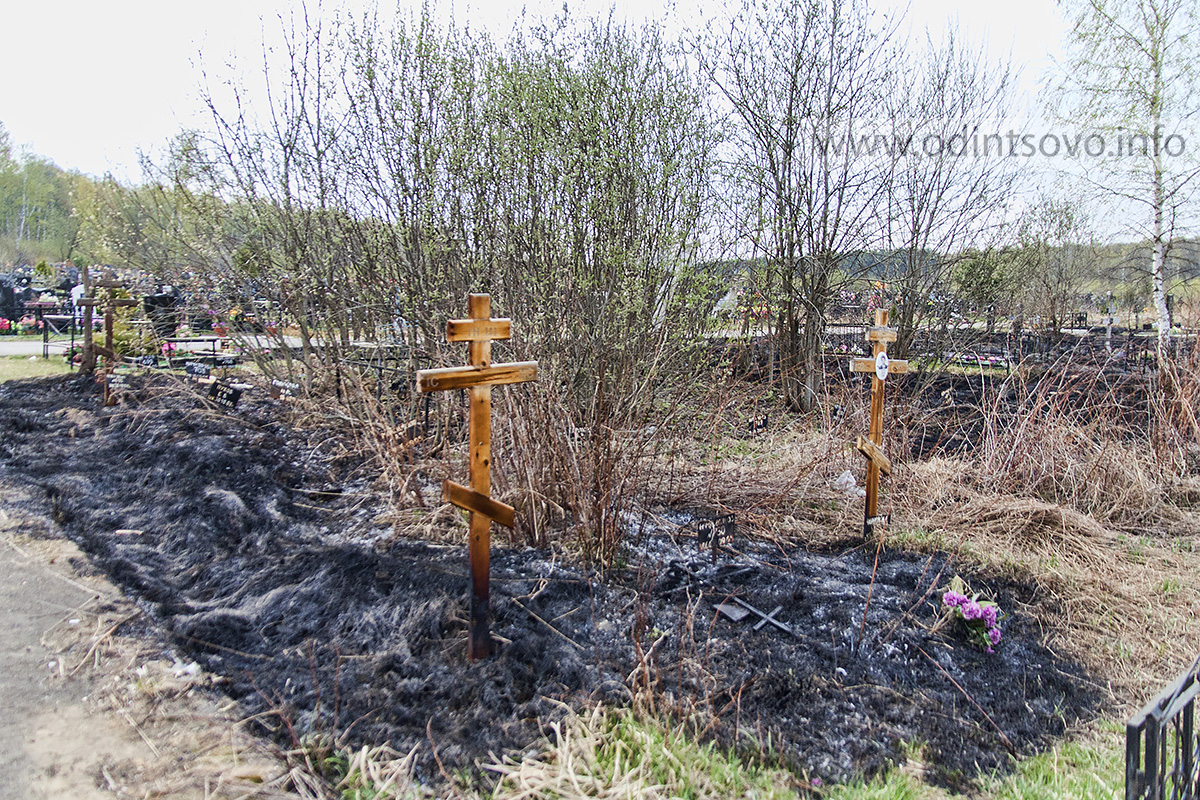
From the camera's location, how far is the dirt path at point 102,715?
2.56m

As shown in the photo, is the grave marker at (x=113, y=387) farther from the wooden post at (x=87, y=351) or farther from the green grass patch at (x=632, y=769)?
the green grass patch at (x=632, y=769)

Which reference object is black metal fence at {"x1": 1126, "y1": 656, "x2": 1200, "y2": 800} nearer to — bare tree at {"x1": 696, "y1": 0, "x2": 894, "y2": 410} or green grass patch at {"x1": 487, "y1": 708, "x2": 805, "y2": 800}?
green grass patch at {"x1": 487, "y1": 708, "x2": 805, "y2": 800}

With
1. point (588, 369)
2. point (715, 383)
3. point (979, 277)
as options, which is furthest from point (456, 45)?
point (979, 277)

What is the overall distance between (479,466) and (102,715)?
179cm

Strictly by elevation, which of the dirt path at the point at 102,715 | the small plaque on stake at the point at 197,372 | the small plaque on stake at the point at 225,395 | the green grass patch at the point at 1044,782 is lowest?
the green grass patch at the point at 1044,782

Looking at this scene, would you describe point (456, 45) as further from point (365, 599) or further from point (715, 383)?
point (365, 599)

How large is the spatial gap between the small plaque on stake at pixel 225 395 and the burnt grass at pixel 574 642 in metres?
2.63

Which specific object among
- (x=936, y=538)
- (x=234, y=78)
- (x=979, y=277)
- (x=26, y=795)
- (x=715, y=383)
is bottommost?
(x=26, y=795)

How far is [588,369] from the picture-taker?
276 inches

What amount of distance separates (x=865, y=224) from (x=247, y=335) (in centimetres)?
813

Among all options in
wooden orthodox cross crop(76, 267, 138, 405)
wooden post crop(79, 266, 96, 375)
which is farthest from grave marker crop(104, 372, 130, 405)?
wooden post crop(79, 266, 96, 375)

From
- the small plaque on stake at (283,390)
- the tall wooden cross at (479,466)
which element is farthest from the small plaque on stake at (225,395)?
the tall wooden cross at (479,466)

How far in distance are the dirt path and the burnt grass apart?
0.51 feet

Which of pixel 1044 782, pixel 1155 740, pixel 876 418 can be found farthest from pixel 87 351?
pixel 1155 740
